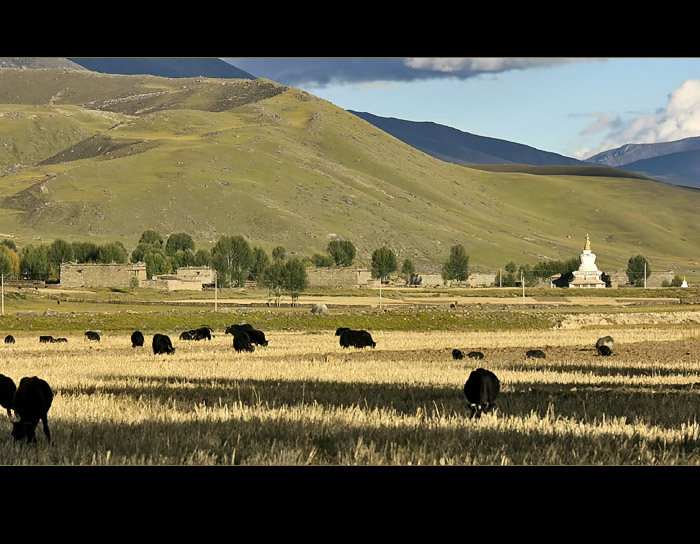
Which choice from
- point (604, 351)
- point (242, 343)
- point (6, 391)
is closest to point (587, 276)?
point (604, 351)

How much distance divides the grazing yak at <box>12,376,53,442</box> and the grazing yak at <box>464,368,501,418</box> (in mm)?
7369

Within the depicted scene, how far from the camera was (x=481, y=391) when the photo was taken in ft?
50.4

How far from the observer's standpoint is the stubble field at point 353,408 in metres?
11.3

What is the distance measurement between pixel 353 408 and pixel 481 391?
256 centimetres

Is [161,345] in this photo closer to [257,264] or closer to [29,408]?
[29,408]

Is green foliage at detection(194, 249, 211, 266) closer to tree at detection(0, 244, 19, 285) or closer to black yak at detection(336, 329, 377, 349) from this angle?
tree at detection(0, 244, 19, 285)

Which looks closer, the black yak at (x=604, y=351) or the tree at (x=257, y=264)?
the black yak at (x=604, y=351)

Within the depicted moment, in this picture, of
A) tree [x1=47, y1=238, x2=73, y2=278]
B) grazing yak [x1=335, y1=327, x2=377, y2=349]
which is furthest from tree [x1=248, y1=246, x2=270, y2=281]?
grazing yak [x1=335, y1=327, x2=377, y2=349]

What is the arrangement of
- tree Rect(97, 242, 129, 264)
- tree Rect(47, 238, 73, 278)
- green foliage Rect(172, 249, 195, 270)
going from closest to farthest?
tree Rect(47, 238, 73, 278) < tree Rect(97, 242, 129, 264) < green foliage Rect(172, 249, 195, 270)

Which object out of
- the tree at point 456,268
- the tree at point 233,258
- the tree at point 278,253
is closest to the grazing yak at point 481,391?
the tree at point 233,258

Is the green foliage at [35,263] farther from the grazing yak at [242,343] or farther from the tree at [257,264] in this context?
the grazing yak at [242,343]

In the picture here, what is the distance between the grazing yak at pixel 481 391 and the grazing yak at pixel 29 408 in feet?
24.2

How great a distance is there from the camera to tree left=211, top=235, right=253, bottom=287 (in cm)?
15325
